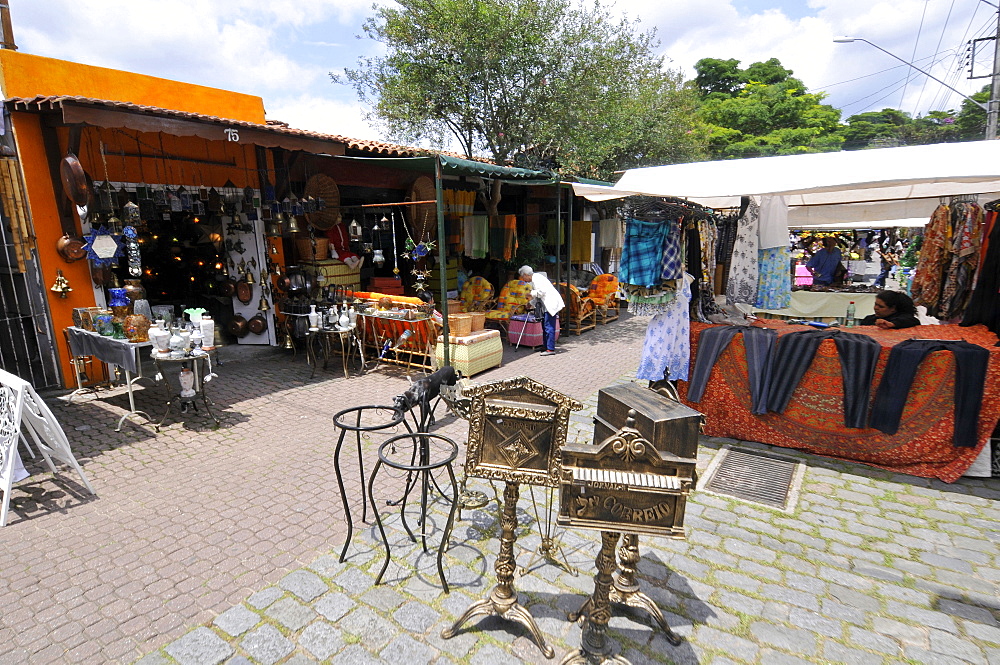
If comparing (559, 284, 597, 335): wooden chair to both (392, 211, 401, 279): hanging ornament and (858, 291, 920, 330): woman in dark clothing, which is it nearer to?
(392, 211, 401, 279): hanging ornament

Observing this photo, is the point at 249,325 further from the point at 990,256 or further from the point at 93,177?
the point at 990,256

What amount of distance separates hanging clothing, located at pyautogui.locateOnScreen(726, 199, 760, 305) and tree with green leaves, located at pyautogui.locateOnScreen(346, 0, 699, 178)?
17.9 feet

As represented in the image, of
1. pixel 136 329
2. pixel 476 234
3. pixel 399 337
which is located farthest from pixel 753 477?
pixel 476 234

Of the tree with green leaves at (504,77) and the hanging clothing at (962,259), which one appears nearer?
the hanging clothing at (962,259)

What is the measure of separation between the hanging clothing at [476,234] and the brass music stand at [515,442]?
333 inches

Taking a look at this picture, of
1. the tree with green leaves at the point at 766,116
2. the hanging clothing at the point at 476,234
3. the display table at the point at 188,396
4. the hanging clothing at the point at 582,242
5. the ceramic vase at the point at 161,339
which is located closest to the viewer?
the ceramic vase at the point at 161,339

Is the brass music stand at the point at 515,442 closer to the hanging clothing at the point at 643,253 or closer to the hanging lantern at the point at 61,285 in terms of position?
the hanging clothing at the point at 643,253

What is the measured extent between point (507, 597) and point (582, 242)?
10770 mm

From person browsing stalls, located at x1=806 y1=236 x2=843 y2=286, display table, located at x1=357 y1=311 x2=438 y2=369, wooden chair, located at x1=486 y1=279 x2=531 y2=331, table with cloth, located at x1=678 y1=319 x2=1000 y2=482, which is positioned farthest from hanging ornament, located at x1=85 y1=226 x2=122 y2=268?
person browsing stalls, located at x1=806 y1=236 x2=843 y2=286

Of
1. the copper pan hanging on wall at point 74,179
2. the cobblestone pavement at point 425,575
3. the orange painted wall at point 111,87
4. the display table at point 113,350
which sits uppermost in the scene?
the orange painted wall at point 111,87

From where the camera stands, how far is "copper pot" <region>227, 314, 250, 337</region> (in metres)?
9.30

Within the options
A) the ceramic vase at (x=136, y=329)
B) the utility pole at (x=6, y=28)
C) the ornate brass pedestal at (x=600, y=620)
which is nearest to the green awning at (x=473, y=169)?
the ceramic vase at (x=136, y=329)

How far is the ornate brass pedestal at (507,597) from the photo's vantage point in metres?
2.67

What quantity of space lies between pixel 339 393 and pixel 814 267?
1018 centimetres
